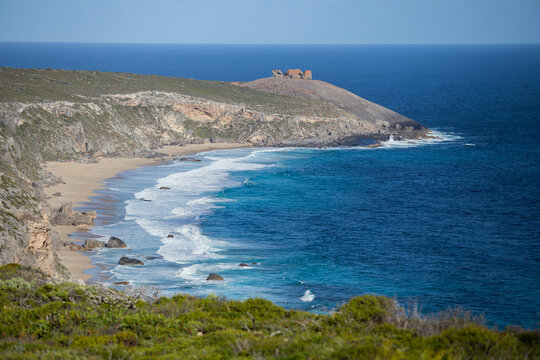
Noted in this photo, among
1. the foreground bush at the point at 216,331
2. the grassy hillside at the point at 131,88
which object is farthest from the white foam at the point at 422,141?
the foreground bush at the point at 216,331

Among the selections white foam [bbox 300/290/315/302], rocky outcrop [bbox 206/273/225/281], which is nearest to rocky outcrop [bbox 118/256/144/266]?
rocky outcrop [bbox 206/273/225/281]

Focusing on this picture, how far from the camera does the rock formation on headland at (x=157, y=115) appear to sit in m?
81.7

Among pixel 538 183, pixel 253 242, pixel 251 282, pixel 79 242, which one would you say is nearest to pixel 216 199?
pixel 253 242

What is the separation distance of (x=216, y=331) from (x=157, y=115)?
9014 centimetres

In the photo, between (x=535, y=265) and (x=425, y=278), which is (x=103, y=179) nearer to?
(x=425, y=278)

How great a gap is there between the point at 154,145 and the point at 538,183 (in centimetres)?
6036

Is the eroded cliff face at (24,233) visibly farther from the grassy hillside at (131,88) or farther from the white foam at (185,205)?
the grassy hillside at (131,88)

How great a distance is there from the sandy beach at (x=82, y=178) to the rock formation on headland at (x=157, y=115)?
88.5 inches

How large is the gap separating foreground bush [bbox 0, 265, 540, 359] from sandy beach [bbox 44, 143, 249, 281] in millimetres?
17559

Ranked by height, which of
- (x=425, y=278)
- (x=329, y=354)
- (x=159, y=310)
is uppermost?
(x=329, y=354)

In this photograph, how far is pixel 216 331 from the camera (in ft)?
59.9

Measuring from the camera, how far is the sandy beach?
139ft

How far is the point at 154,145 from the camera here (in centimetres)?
9738

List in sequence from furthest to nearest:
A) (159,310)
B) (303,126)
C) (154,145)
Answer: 1. (303,126)
2. (154,145)
3. (159,310)
